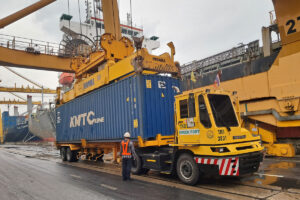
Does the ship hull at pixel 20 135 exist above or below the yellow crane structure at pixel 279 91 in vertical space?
below

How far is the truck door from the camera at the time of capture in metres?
6.46

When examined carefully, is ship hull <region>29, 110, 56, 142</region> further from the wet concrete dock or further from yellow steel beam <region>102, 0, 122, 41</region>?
the wet concrete dock

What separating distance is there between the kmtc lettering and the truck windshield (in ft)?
19.5

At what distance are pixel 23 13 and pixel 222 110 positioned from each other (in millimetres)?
14584

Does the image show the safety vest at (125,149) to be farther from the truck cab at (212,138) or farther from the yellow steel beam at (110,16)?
the yellow steel beam at (110,16)

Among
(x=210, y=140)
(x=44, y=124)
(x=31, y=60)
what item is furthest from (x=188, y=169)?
(x=44, y=124)

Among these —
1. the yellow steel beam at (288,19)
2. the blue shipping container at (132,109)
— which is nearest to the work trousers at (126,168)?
the blue shipping container at (132,109)

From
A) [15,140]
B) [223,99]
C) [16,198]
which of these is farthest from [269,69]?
[15,140]

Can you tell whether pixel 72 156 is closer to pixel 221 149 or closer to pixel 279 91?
pixel 221 149

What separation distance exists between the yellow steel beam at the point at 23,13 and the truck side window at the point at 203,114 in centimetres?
1382

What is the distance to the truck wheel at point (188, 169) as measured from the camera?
633 cm

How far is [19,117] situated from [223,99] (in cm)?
8107

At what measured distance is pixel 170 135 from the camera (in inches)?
337

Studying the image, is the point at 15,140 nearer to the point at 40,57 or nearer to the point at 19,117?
the point at 19,117
